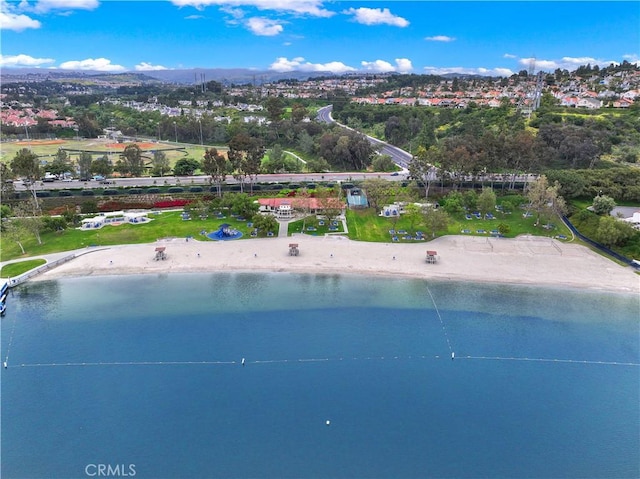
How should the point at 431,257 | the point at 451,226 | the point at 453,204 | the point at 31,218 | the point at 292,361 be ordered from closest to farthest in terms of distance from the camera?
the point at 292,361 < the point at 431,257 < the point at 31,218 < the point at 451,226 < the point at 453,204

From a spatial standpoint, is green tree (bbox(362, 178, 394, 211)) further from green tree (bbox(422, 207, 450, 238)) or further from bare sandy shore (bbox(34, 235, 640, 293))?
bare sandy shore (bbox(34, 235, 640, 293))

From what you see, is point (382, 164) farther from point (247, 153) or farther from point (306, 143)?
point (247, 153)

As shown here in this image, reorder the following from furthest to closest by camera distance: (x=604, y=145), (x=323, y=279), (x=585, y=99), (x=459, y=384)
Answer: (x=585, y=99)
(x=604, y=145)
(x=323, y=279)
(x=459, y=384)

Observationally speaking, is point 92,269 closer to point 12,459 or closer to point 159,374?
point 159,374

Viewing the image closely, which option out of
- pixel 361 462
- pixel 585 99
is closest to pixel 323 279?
pixel 361 462

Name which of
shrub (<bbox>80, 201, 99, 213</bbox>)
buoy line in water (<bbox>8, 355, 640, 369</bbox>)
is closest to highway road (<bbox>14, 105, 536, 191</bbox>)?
shrub (<bbox>80, 201, 99, 213</bbox>)

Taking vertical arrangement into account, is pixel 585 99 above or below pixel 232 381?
above

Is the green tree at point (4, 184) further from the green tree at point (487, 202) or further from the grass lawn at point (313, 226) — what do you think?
the green tree at point (487, 202)

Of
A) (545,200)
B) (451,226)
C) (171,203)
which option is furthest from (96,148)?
(545,200)
